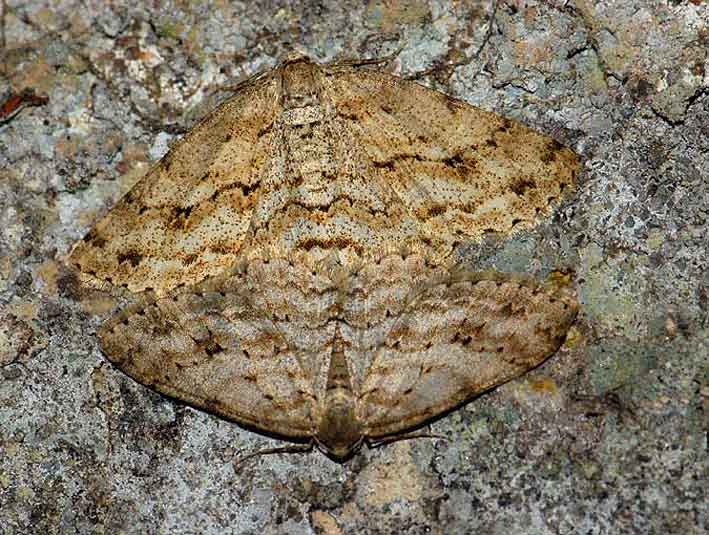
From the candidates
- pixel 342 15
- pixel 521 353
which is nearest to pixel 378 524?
pixel 521 353

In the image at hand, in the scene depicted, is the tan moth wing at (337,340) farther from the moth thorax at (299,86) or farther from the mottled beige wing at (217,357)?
the moth thorax at (299,86)

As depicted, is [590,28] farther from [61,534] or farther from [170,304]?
[61,534]

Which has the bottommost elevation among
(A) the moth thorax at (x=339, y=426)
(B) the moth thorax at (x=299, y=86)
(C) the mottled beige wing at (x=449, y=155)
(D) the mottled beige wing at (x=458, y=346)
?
(A) the moth thorax at (x=339, y=426)

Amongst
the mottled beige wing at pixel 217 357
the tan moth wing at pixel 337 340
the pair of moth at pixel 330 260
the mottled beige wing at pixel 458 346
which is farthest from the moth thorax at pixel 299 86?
the mottled beige wing at pixel 458 346

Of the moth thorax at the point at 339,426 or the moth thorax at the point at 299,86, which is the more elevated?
the moth thorax at the point at 299,86

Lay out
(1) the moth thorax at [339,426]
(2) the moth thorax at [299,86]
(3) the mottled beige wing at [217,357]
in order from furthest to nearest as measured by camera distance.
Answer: (2) the moth thorax at [299,86]
(3) the mottled beige wing at [217,357]
(1) the moth thorax at [339,426]

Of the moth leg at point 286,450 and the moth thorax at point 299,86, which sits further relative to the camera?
the moth thorax at point 299,86

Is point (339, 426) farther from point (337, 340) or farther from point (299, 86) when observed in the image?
point (299, 86)
